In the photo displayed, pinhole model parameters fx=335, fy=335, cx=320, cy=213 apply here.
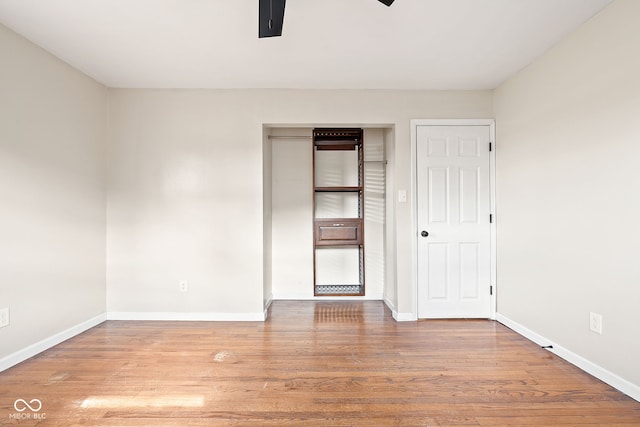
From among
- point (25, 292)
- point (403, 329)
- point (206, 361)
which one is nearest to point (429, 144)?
point (403, 329)

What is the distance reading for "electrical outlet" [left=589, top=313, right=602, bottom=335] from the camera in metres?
2.21

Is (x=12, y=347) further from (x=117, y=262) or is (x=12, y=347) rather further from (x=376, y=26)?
(x=376, y=26)

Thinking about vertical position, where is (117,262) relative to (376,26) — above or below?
below

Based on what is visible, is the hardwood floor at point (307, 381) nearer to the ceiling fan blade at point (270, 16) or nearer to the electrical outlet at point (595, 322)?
the electrical outlet at point (595, 322)

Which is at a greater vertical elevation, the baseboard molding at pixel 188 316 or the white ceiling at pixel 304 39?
the white ceiling at pixel 304 39

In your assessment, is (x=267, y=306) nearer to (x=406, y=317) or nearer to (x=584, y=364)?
(x=406, y=317)

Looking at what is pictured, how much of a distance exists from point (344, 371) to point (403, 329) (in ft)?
3.49

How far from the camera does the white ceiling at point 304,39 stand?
6.96 feet

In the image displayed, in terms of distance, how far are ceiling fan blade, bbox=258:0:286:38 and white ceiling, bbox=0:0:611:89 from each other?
35 centimetres

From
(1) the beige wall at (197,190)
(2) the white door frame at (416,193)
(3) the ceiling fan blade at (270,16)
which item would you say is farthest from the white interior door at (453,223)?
(3) the ceiling fan blade at (270,16)

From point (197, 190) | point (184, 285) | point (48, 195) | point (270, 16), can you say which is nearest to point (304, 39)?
point (270, 16)

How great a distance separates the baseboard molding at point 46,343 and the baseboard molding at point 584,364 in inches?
158

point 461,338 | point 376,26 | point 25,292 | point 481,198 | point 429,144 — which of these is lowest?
point 461,338

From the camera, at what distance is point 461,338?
9.66ft
